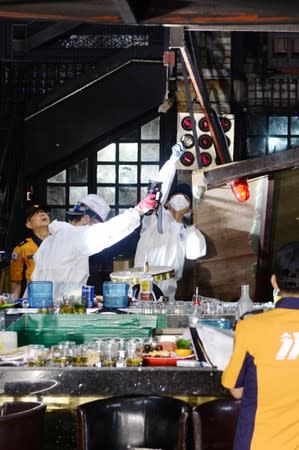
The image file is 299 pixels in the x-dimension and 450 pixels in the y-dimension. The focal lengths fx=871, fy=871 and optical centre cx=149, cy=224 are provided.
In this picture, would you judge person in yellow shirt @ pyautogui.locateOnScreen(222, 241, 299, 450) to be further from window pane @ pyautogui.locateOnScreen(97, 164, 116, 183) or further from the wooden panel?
window pane @ pyautogui.locateOnScreen(97, 164, 116, 183)

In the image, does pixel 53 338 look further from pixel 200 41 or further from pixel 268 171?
pixel 200 41

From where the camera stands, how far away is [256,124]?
1317cm

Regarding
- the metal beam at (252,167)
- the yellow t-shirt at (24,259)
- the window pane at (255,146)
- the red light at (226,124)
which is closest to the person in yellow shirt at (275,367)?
the metal beam at (252,167)

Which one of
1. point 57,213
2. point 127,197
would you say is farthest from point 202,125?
point 57,213

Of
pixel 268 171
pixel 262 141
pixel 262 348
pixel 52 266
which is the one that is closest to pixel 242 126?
pixel 262 141

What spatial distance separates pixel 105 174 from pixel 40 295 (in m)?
7.15

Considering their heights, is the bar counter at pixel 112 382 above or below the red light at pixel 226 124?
below

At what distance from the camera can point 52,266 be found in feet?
23.8

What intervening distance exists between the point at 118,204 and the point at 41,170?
1283mm

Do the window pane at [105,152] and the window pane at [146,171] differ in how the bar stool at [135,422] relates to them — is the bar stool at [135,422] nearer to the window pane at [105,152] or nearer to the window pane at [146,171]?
the window pane at [146,171]

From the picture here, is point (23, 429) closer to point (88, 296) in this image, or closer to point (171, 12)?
point (171, 12)

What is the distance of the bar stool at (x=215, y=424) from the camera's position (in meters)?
4.00

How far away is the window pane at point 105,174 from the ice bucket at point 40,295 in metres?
7.04

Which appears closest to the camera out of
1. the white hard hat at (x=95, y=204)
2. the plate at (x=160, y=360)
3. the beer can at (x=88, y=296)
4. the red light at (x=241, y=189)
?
the plate at (x=160, y=360)
